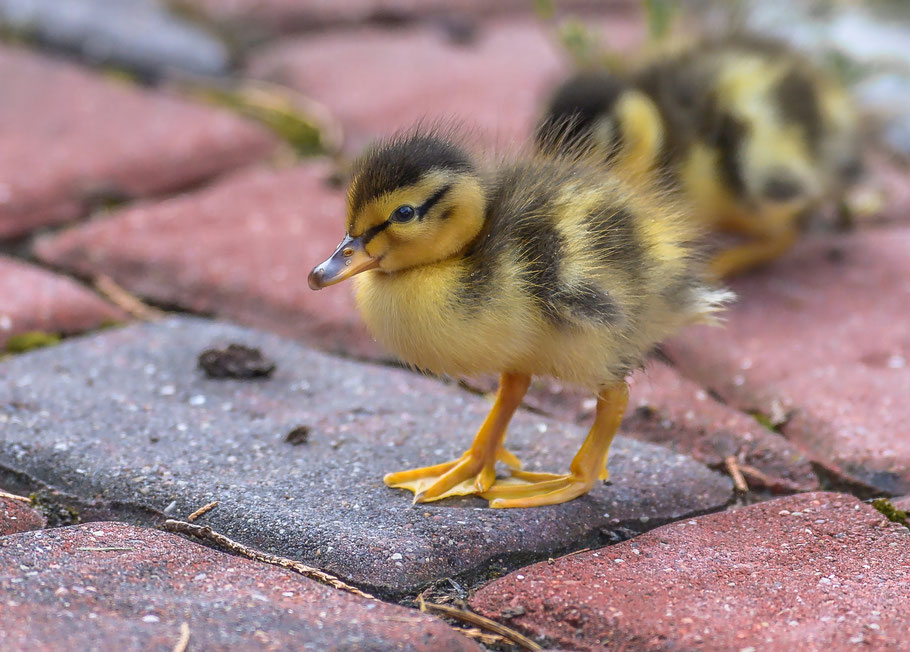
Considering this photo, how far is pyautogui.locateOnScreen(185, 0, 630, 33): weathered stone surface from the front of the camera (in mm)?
5117

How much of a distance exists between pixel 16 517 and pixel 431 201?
926 millimetres

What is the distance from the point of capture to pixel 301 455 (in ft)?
7.54

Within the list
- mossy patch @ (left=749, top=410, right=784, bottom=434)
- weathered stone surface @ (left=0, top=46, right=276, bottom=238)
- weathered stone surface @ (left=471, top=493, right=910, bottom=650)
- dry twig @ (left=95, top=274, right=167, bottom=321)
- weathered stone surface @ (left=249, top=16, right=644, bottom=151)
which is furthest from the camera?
weathered stone surface @ (left=249, top=16, right=644, bottom=151)

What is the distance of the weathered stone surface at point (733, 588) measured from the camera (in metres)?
1.67

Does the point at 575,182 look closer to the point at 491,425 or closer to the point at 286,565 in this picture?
the point at 491,425

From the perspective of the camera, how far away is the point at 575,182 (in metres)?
2.16

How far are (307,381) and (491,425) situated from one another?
0.61m

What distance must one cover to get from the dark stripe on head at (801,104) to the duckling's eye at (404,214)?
189 centimetres

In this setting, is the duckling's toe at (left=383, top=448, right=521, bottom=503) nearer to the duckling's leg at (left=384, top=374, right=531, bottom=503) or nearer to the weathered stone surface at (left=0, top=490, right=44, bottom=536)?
the duckling's leg at (left=384, top=374, right=531, bottom=503)

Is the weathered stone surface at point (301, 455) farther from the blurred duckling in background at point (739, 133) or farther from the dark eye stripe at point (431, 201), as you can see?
the blurred duckling in background at point (739, 133)

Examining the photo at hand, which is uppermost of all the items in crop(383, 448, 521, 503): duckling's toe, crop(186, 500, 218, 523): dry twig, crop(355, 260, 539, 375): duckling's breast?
crop(355, 260, 539, 375): duckling's breast

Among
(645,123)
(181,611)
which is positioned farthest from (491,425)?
(645,123)

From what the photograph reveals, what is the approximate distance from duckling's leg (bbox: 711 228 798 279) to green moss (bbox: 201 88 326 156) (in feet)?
4.98

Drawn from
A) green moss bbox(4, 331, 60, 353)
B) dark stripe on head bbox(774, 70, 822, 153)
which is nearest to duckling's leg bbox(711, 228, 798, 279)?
dark stripe on head bbox(774, 70, 822, 153)
